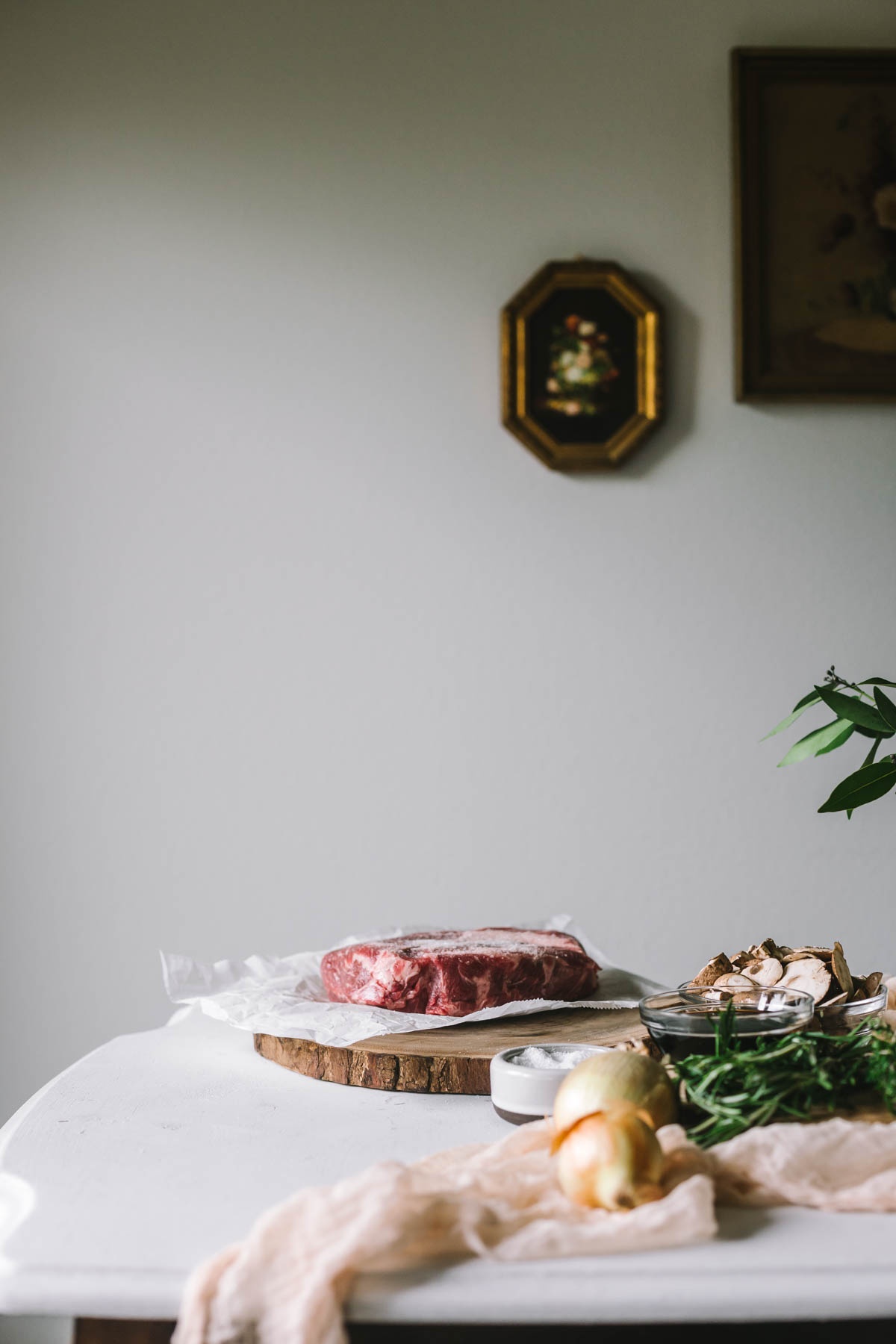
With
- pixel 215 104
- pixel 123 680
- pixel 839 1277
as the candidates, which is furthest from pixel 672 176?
pixel 839 1277

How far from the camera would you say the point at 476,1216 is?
63 centimetres

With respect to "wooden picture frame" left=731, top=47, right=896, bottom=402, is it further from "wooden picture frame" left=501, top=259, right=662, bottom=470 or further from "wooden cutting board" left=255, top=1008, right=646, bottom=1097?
"wooden cutting board" left=255, top=1008, right=646, bottom=1097

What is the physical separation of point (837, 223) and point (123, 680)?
1673 mm

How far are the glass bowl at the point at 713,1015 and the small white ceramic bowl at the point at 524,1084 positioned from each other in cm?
5

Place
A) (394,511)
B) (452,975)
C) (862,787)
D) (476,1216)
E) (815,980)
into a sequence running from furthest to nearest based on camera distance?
(394,511), (862,787), (452,975), (815,980), (476,1216)

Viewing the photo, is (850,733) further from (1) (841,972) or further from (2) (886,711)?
(1) (841,972)

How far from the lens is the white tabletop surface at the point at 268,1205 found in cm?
58

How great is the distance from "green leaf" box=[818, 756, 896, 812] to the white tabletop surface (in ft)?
1.86

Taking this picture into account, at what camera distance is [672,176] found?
2154mm

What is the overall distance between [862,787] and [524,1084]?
2.04ft

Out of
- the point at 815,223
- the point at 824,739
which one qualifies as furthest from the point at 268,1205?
the point at 815,223

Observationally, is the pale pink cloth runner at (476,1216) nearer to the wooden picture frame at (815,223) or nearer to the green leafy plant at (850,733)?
the green leafy plant at (850,733)

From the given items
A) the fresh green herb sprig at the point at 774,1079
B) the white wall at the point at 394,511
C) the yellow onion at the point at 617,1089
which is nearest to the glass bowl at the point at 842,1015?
the fresh green herb sprig at the point at 774,1079

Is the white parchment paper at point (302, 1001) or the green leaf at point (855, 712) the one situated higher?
the green leaf at point (855, 712)
